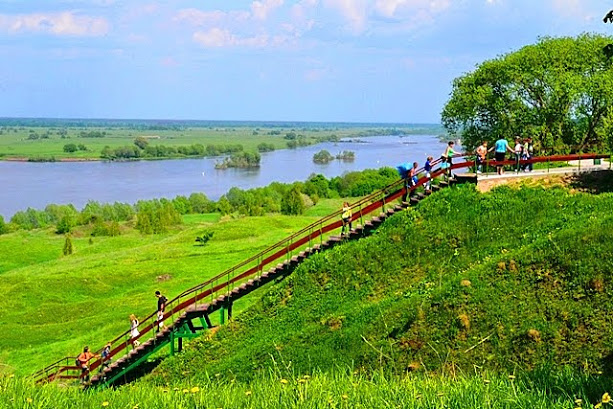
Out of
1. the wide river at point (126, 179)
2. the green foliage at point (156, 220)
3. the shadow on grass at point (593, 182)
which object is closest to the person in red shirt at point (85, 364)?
the shadow on grass at point (593, 182)

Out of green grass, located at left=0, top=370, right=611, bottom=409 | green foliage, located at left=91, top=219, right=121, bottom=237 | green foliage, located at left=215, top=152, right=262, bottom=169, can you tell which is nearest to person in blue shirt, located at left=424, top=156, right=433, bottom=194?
green grass, located at left=0, top=370, right=611, bottom=409

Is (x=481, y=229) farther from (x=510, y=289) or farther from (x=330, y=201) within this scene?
(x=330, y=201)

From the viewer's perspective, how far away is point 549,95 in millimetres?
44156

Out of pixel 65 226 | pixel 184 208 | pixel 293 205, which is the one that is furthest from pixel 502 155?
pixel 184 208

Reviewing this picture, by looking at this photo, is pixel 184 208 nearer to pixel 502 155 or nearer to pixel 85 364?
pixel 85 364

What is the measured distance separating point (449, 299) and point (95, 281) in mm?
32222

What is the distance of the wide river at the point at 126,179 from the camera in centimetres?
12450

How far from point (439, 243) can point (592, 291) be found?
20.0ft

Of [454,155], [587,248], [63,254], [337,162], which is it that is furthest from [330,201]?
[337,162]

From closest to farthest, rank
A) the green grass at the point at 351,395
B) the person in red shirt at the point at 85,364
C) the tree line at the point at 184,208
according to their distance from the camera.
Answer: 1. the green grass at the point at 351,395
2. the person in red shirt at the point at 85,364
3. the tree line at the point at 184,208

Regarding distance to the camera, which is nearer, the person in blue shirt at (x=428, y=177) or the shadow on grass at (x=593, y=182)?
the shadow on grass at (x=593, y=182)

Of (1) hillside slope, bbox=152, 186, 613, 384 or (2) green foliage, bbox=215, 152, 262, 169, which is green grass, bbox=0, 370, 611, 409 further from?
(2) green foliage, bbox=215, 152, 262, 169

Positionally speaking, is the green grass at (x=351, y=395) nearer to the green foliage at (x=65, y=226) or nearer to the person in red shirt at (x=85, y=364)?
the person in red shirt at (x=85, y=364)

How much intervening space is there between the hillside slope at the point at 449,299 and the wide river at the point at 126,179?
95.1m
